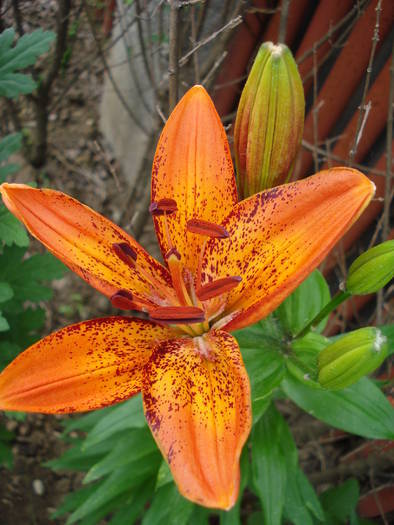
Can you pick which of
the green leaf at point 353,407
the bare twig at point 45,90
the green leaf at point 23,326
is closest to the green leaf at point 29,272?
the green leaf at point 23,326

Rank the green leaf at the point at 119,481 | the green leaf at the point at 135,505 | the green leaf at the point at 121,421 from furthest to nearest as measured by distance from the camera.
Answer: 1. the green leaf at the point at 135,505
2. the green leaf at the point at 119,481
3. the green leaf at the point at 121,421

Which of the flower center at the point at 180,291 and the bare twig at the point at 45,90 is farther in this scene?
the bare twig at the point at 45,90

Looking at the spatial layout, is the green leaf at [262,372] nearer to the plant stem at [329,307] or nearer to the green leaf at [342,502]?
the plant stem at [329,307]

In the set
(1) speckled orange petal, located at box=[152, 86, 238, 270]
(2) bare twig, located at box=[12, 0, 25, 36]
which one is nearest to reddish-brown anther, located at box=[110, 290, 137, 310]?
(1) speckled orange petal, located at box=[152, 86, 238, 270]

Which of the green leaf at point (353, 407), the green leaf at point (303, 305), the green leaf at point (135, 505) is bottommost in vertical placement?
the green leaf at point (135, 505)

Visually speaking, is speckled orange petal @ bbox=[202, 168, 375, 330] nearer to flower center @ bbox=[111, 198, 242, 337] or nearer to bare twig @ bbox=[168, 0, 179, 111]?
flower center @ bbox=[111, 198, 242, 337]

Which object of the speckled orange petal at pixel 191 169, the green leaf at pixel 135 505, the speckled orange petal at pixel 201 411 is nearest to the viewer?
the speckled orange petal at pixel 201 411

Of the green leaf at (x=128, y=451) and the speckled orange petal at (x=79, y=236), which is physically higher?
the speckled orange petal at (x=79, y=236)

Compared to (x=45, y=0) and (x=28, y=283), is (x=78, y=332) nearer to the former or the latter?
(x=28, y=283)
